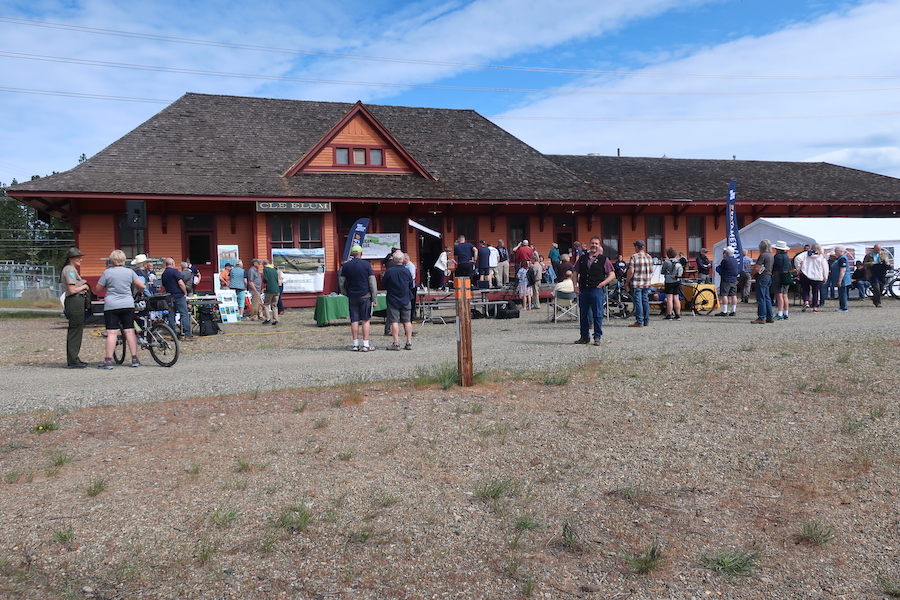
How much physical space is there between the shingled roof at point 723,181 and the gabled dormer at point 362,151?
7.16 m

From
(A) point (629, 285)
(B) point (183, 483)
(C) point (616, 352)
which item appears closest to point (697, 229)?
(A) point (629, 285)

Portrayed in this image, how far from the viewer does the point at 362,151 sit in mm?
25281

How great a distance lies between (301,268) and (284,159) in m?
3.98

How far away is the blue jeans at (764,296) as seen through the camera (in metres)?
15.2

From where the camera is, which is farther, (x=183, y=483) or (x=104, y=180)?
(x=104, y=180)

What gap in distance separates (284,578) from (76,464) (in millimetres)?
2690

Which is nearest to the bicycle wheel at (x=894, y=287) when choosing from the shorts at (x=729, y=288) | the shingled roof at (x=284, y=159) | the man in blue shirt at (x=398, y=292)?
the shorts at (x=729, y=288)

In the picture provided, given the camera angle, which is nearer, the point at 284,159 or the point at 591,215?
the point at 284,159

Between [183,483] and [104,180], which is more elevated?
[104,180]

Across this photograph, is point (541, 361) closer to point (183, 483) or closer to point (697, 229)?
point (183, 483)

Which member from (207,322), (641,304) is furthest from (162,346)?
(641,304)

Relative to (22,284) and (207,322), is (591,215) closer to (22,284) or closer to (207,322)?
(207,322)

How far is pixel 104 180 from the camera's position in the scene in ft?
68.9

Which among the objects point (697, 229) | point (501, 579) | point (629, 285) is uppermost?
point (697, 229)
